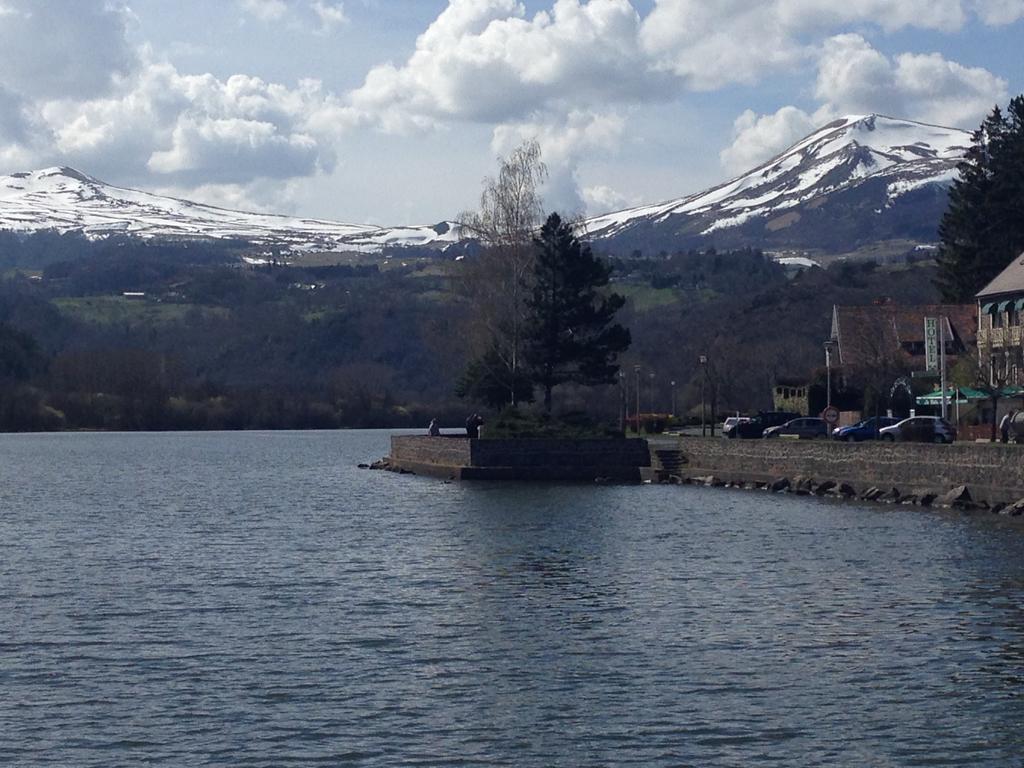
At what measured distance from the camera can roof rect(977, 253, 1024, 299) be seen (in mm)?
69812

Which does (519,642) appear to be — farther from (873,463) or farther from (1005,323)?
(1005,323)

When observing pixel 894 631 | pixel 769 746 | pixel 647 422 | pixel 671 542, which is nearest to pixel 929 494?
pixel 671 542

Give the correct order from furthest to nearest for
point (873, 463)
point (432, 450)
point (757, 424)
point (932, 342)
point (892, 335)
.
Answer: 1. point (892, 335)
2. point (757, 424)
3. point (432, 450)
4. point (932, 342)
5. point (873, 463)

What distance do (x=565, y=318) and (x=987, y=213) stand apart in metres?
30.3

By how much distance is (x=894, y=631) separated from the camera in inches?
975

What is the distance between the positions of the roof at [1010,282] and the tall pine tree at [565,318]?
15.8m

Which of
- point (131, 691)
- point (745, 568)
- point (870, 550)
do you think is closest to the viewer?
point (131, 691)

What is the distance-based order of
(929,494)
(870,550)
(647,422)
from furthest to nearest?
(647,422)
(929,494)
(870,550)

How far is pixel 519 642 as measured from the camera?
80.7 feet

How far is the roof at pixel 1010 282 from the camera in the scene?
6981 centimetres

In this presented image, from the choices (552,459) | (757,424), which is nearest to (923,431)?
(552,459)

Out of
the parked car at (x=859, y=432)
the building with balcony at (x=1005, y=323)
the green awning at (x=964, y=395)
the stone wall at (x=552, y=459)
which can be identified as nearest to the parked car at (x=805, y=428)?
the parked car at (x=859, y=432)

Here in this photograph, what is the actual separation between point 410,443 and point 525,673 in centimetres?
5540

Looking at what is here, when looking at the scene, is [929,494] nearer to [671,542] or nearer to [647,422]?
[671,542]
